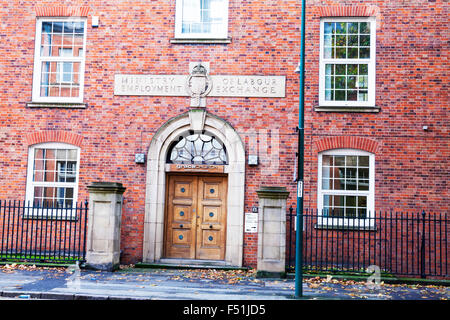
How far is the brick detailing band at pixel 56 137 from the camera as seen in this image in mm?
12844

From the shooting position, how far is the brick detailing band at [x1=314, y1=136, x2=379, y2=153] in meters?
12.3

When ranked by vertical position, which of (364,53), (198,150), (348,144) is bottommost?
(198,150)

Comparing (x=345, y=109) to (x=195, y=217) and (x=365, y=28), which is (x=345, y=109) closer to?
(x=365, y=28)

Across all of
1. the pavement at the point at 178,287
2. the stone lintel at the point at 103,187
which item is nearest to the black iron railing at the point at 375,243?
the pavement at the point at 178,287

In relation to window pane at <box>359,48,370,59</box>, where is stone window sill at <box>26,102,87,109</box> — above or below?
below

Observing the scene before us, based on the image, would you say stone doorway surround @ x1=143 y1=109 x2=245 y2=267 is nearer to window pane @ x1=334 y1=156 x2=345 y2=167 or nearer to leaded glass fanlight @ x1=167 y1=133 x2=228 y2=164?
leaded glass fanlight @ x1=167 y1=133 x2=228 y2=164

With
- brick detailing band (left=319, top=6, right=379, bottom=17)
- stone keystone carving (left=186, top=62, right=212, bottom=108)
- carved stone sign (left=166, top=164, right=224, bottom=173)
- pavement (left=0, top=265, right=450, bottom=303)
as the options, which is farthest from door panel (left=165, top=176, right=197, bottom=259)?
brick detailing band (left=319, top=6, right=379, bottom=17)

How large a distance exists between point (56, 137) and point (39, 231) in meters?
2.69

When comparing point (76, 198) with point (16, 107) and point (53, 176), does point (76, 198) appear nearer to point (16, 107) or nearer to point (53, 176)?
point (53, 176)

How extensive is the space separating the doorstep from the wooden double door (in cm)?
22

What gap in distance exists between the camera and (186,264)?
12117mm

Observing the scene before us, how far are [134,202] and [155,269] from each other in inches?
77.6

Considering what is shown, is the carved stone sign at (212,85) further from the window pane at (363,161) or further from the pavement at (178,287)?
the pavement at (178,287)

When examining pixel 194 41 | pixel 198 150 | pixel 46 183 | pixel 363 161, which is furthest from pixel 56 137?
pixel 363 161
